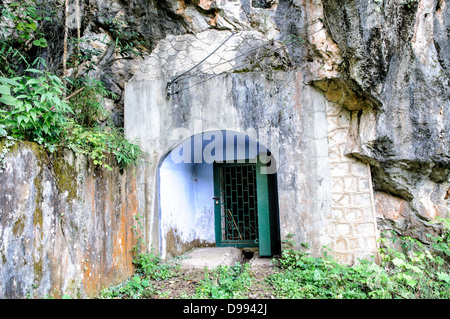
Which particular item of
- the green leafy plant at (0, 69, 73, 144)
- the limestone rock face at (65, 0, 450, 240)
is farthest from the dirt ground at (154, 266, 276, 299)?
the green leafy plant at (0, 69, 73, 144)

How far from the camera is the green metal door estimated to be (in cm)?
663

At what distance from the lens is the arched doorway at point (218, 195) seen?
529cm

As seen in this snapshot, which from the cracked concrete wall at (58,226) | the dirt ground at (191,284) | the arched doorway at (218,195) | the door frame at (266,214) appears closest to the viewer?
the cracked concrete wall at (58,226)

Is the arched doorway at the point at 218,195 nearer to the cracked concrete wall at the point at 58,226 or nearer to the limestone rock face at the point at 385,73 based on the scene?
the cracked concrete wall at the point at 58,226

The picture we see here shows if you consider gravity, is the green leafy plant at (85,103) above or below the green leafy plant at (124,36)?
below

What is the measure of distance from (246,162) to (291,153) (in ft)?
7.21

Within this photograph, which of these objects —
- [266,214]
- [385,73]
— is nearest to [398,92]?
[385,73]

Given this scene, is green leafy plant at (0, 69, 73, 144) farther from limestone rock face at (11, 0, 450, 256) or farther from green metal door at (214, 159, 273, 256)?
green metal door at (214, 159, 273, 256)

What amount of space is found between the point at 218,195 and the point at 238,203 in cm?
53

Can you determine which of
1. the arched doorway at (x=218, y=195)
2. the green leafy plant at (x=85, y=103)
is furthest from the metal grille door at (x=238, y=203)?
the green leafy plant at (x=85, y=103)

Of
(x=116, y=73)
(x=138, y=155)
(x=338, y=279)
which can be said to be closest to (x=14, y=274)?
→ (x=138, y=155)

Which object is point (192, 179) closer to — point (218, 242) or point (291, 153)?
point (218, 242)

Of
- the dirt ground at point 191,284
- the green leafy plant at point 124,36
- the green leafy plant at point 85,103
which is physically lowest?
the dirt ground at point 191,284

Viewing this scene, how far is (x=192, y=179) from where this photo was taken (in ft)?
21.7
